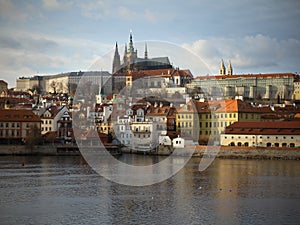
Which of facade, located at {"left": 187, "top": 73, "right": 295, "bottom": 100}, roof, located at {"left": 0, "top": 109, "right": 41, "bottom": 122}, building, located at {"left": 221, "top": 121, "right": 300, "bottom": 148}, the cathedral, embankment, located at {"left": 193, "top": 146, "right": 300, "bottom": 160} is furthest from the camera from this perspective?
the cathedral

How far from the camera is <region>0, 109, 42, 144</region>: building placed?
2048 inches

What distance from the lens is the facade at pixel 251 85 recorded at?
107 metres

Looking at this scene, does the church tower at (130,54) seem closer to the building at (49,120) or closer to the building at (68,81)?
the building at (68,81)

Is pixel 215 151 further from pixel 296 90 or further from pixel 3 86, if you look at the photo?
pixel 3 86

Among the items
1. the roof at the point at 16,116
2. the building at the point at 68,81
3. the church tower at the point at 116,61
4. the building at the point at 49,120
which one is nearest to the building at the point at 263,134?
the roof at the point at 16,116

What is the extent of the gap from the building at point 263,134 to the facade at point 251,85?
57.3 meters

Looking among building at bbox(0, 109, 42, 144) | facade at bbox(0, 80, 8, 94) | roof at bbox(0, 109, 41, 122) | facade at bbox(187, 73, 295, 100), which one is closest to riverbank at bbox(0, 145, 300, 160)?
building at bbox(0, 109, 42, 144)

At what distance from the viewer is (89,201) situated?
23891 millimetres

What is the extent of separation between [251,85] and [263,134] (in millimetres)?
65070

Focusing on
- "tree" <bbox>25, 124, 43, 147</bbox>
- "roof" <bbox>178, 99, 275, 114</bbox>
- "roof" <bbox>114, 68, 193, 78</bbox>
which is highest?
"roof" <bbox>114, 68, 193, 78</bbox>

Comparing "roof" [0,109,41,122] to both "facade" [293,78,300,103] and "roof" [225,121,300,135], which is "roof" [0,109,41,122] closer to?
"roof" [225,121,300,135]

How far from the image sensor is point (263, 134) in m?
46.4

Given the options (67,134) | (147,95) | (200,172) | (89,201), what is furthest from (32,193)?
(147,95)

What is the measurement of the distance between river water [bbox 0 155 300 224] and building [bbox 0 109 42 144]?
1615 centimetres
